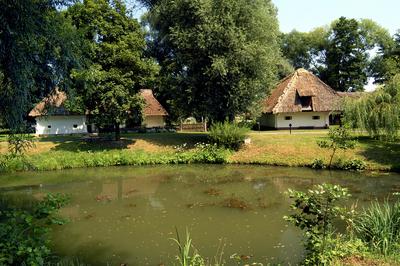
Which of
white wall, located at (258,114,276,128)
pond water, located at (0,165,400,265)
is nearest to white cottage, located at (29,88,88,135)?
pond water, located at (0,165,400,265)

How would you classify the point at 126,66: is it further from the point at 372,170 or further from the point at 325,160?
the point at 372,170

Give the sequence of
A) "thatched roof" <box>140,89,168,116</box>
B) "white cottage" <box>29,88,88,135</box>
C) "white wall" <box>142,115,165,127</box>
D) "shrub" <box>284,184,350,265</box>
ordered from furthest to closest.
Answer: "white wall" <box>142,115,165,127</box>
"thatched roof" <box>140,89,168,116</box>
"white cottage" <box>29,88,88,135</box>
"shrub" <box>284,184,350,265</box>

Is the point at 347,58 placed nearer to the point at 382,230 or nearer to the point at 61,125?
the point at 61,125

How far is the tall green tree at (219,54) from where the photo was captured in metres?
28.8

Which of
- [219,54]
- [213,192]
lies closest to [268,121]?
[219,54]

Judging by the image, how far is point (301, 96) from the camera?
39.2m

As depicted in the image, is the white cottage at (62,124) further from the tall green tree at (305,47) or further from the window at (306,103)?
the tall green tree at (305,47)

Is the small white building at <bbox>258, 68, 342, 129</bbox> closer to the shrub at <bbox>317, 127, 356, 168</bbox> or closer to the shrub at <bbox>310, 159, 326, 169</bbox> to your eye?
the shrub at <bbox>317, 127, 356, 168</bbox>

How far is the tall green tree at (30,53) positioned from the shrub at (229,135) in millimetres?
18903

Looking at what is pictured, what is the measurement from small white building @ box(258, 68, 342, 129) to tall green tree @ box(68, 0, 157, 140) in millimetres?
14919

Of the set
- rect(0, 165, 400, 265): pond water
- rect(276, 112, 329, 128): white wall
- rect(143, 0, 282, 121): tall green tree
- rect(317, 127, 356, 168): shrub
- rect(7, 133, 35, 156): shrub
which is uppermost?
rect(143, 0, 282, 121): tall green tree

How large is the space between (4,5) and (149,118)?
1485 inches

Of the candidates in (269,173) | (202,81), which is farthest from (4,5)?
(202,81)

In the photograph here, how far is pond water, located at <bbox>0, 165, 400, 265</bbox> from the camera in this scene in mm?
10766
